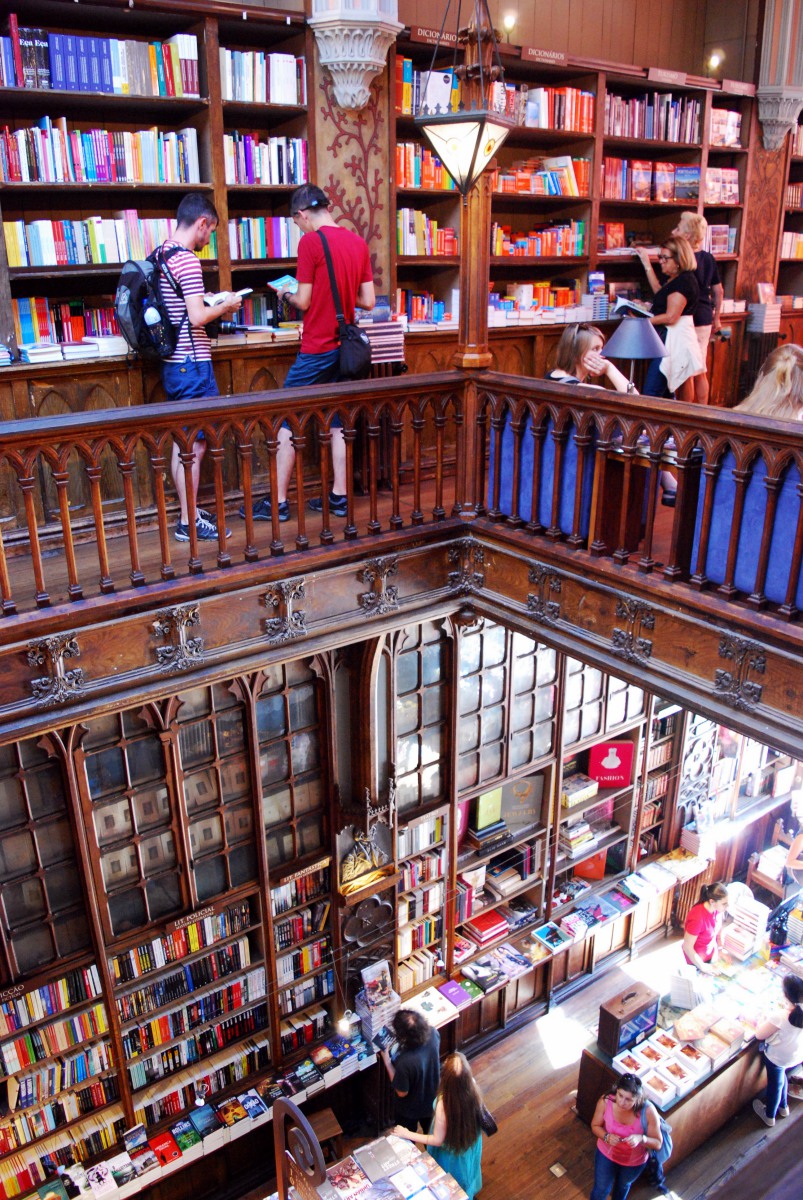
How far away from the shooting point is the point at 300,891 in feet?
16.2

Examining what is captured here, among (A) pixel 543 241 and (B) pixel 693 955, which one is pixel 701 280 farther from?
(B) pixel 693 955

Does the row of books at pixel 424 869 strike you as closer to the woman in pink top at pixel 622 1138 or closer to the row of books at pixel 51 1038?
the woman in pink top at pixel 622 1138

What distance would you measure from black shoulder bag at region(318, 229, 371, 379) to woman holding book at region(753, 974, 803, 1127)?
3963 mm

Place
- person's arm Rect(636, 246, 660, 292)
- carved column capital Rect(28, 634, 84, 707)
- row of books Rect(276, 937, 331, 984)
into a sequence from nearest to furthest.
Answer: carved column capital Rect(28, 634, 84, 707), row of books Rect(276, 937, 331, 984), person's arm Rect(636, 246, 660, 292)

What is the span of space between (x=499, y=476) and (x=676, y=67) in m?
4.60

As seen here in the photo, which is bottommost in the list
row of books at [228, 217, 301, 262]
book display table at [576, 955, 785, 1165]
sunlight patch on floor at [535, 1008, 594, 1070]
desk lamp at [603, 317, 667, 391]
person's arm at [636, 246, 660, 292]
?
sunlight patch on floor at [535, 1008, 594, 1070]

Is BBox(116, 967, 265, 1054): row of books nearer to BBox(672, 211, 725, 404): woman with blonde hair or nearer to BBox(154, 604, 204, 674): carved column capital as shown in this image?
BBox(154, 604, 204, 674): carved column capital

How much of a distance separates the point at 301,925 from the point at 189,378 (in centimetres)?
277

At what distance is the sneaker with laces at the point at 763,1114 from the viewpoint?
219 inches

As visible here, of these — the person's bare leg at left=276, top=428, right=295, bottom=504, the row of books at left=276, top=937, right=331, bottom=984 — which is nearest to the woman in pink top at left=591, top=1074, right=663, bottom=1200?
the row of books at left=276, top=937, right=331, bottom=984

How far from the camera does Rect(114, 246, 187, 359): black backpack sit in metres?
3.96

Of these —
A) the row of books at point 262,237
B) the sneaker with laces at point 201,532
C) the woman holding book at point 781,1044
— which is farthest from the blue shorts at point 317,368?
the woman holding book at point 781,1044

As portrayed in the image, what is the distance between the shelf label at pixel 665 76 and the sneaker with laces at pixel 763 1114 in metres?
6.19

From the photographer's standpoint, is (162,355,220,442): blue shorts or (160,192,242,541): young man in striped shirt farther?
(162,355,220,442): blue shorts
